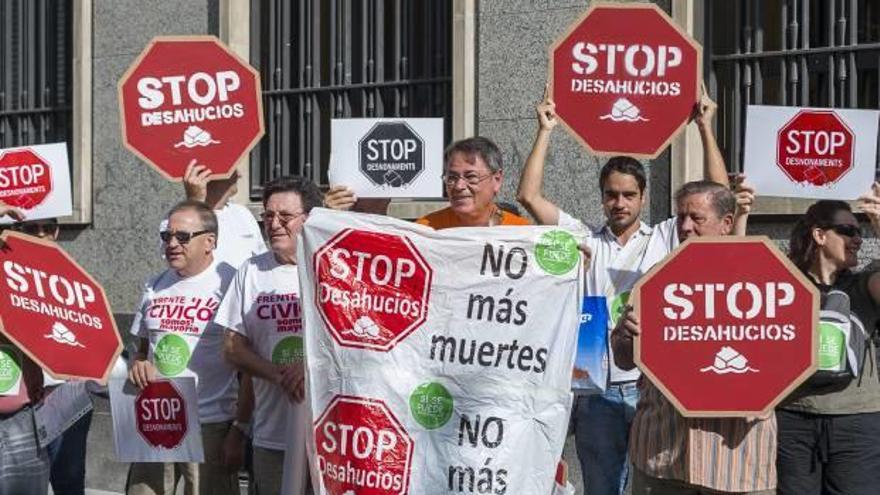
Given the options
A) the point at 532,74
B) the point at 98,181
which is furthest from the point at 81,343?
the point at 98,181

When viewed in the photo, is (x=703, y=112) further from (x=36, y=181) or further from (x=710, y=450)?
(x=36, y=181)

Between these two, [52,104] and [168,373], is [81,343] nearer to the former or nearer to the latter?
[168,373]

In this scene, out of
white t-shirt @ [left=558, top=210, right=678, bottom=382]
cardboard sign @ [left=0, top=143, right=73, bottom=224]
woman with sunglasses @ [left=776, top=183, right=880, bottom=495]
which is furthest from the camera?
cardboard sign @ [left=0, top=143, right=73, bottom=224]

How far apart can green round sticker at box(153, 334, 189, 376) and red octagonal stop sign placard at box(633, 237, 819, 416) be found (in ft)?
7.27

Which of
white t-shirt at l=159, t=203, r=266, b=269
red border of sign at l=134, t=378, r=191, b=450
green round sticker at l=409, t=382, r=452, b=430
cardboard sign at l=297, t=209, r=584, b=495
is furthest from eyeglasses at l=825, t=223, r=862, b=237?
red border of sign at l=134, t=378, r=191, b=450

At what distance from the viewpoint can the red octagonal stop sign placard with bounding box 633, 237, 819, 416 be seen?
18.7ft

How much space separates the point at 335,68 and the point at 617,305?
16.3 ft

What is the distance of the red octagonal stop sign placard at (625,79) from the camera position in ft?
22.1

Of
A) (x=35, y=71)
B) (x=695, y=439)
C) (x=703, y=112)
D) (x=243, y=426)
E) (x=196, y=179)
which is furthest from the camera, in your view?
(x=35, y=71)

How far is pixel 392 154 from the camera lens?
6973 mm

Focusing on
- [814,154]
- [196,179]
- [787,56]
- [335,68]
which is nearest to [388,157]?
[196,179]

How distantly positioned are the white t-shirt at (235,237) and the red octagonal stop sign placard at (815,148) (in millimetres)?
2339

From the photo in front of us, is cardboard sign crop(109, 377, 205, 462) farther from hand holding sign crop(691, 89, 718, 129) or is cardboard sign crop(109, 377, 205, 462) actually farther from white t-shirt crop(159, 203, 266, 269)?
hand holding sign crop(691, 89, 718, 129)

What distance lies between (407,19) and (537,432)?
533cm
